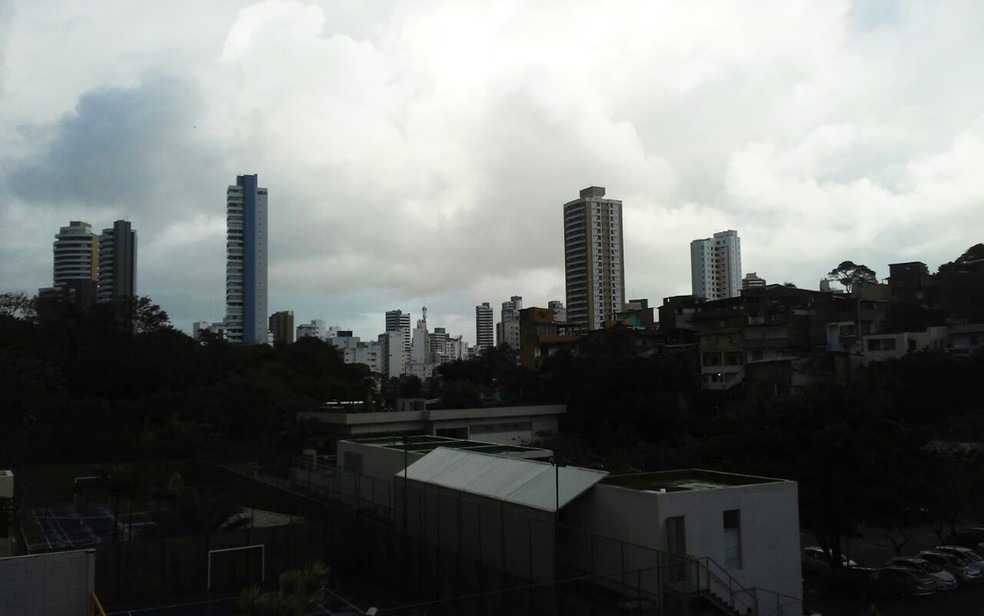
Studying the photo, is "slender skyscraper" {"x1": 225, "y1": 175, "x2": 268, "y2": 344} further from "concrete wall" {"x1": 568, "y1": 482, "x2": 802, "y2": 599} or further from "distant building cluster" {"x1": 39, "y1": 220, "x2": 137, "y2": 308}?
"concrete wall" {"x1": 568, "y1": 482, "x2": 802, "y2": 599}

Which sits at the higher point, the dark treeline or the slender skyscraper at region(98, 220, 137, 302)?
the slender skyscraper at region(98, 220, 137, 302)

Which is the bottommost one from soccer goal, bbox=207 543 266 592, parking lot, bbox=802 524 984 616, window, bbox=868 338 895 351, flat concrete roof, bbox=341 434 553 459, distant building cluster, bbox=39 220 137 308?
parking lot, bbox=802 524 984 616

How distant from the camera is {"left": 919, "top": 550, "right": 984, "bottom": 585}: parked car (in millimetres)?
26094

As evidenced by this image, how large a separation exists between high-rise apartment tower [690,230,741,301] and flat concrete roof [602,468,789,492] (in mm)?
150074

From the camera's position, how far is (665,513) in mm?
18047

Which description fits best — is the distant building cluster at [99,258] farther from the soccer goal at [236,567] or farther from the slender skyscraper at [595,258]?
the soccer goal at [236,567]

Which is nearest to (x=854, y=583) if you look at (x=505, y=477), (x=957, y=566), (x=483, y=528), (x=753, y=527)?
(x=957, y=566)

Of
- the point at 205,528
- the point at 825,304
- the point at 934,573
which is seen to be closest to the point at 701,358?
the point at 825,304

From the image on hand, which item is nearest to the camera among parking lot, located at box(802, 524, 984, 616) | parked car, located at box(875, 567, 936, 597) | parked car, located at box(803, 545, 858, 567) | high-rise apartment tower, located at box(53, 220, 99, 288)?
parking lot, located at box(802, 524, 984, 616)

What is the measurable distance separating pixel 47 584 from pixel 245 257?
123446 mm

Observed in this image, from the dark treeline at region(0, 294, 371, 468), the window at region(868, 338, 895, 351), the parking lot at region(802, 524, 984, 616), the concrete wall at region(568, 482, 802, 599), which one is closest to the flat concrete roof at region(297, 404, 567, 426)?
the dark treeline at region(0, 294, 371, 468)

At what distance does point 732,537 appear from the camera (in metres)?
19.3

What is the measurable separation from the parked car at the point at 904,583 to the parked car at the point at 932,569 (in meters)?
0.27

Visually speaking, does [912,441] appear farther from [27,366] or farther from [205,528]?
[27,366]
